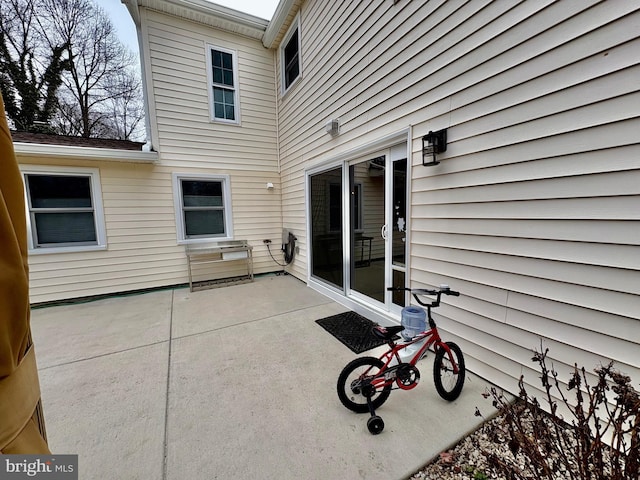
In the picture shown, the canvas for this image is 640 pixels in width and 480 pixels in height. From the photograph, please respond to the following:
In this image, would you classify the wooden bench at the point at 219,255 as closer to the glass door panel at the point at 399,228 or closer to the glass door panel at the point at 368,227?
the glass door panel at the point at 368,227

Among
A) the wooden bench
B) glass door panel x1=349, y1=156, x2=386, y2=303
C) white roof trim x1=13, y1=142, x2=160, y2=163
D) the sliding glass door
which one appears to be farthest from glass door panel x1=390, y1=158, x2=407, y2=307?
white roof trim x1=13, y1=142, x2=160, y2=163

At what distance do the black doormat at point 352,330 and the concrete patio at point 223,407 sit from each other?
13 cm

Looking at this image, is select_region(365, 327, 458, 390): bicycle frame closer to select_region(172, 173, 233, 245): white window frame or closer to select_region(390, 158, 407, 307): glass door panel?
select_region(390, 158, 407, 307): glass door panel

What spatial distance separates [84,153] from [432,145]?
196 inches

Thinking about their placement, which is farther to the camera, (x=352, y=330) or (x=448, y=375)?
(x=352, y=330)

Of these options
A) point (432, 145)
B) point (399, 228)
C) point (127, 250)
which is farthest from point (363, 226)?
point (127, 250)

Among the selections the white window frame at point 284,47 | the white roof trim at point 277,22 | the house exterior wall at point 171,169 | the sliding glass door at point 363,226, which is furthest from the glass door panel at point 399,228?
the white roof trim at point 277,22

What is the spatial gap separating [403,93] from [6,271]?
10.2ft

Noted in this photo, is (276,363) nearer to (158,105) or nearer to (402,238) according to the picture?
(402,238)

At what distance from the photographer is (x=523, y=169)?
1.90 meters

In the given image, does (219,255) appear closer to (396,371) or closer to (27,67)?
(396,371)

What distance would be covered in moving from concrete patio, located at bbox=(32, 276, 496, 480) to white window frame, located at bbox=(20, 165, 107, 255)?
54.1 inches

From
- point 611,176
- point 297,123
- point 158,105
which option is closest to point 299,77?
point 297,123

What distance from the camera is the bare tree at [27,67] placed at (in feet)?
23.3
